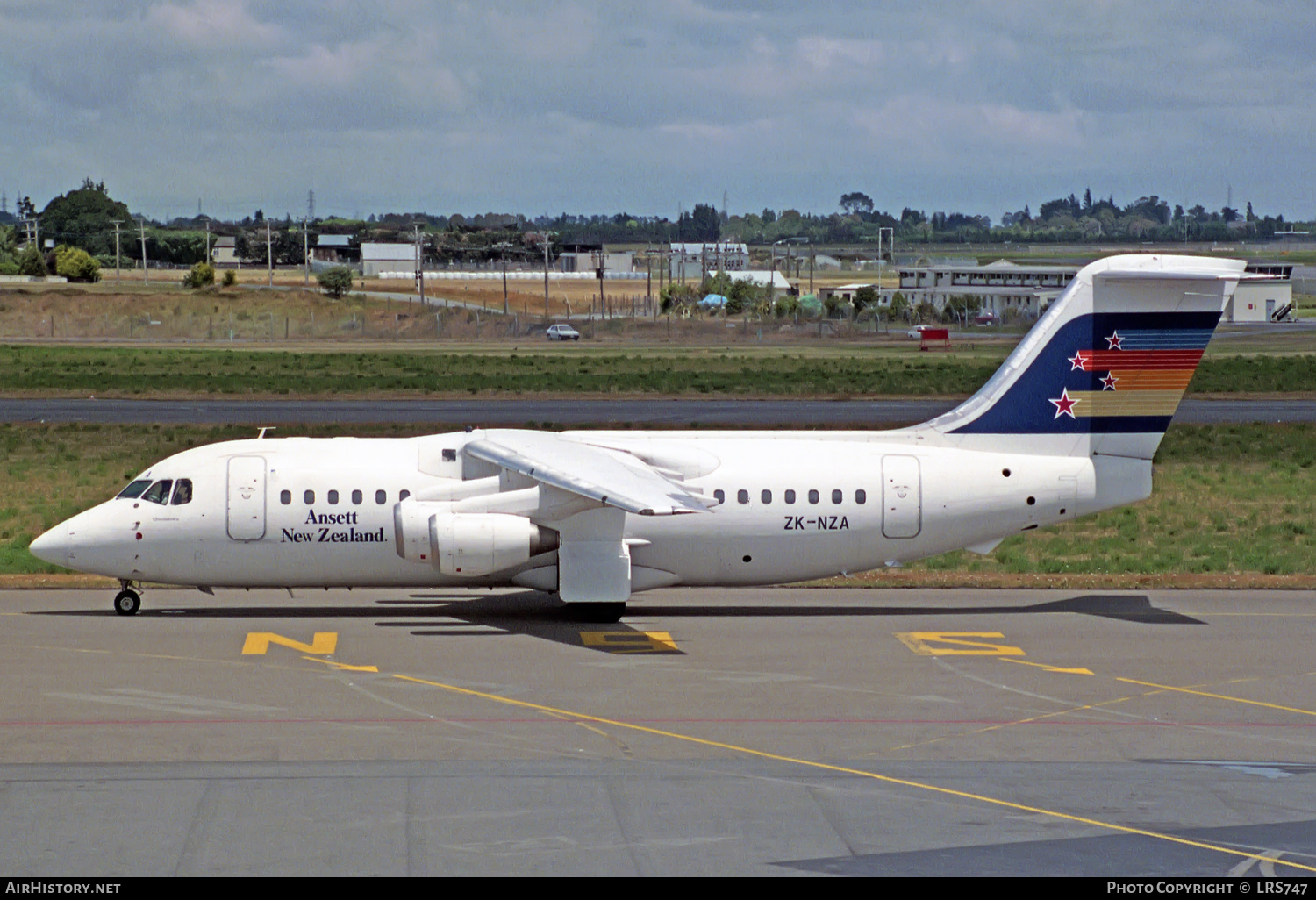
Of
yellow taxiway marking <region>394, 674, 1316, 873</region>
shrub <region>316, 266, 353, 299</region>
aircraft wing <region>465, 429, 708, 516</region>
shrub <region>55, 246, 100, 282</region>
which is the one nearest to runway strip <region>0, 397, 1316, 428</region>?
aircraft wing <region>465, 429, 708, 516</region>

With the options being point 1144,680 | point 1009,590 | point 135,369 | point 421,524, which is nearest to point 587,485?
point 421,524

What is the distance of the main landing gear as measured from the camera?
984 inches

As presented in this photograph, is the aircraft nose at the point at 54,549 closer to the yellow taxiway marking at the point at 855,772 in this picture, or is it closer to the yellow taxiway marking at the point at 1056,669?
the yellow taxiway marking at the point at 855,772

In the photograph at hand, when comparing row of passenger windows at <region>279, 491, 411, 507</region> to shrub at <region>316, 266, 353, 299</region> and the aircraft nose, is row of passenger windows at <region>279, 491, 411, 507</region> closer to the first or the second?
the aircraft nose

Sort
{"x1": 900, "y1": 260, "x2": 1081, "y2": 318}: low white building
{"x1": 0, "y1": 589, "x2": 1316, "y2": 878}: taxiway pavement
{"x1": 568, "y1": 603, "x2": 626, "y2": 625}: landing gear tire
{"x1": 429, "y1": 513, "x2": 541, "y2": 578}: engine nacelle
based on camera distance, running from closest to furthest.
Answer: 1. {"x1": 0, "y1": 589, "x2": 1316, "y2": 878}: taxiway pavement
2. {"x1": 429, "y1": 513, "x2": 541, "y2": 578}: engine nacelle
3. {"x1": 568, "y1": 603, "x2": 626, "y2": 625}: landing gear tire
4. {"x1": 900, "y1": 260, "x2": 1081, "y2": 318}: low white building

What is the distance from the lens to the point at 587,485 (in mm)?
21688

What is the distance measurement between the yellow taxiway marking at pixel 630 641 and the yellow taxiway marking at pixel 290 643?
3.82 metres

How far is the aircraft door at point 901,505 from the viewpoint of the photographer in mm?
25031

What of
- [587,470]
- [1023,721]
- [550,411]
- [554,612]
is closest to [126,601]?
[554,612]

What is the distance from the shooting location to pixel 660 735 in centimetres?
1792

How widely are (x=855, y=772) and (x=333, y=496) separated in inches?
448

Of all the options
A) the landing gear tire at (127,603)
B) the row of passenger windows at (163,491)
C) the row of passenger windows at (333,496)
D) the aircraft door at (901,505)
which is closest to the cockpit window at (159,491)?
the row of passenger windows at (163,491)

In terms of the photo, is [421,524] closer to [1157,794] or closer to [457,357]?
[1157,794]

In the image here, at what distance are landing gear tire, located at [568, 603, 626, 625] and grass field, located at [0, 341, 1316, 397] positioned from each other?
42475 millimetres
